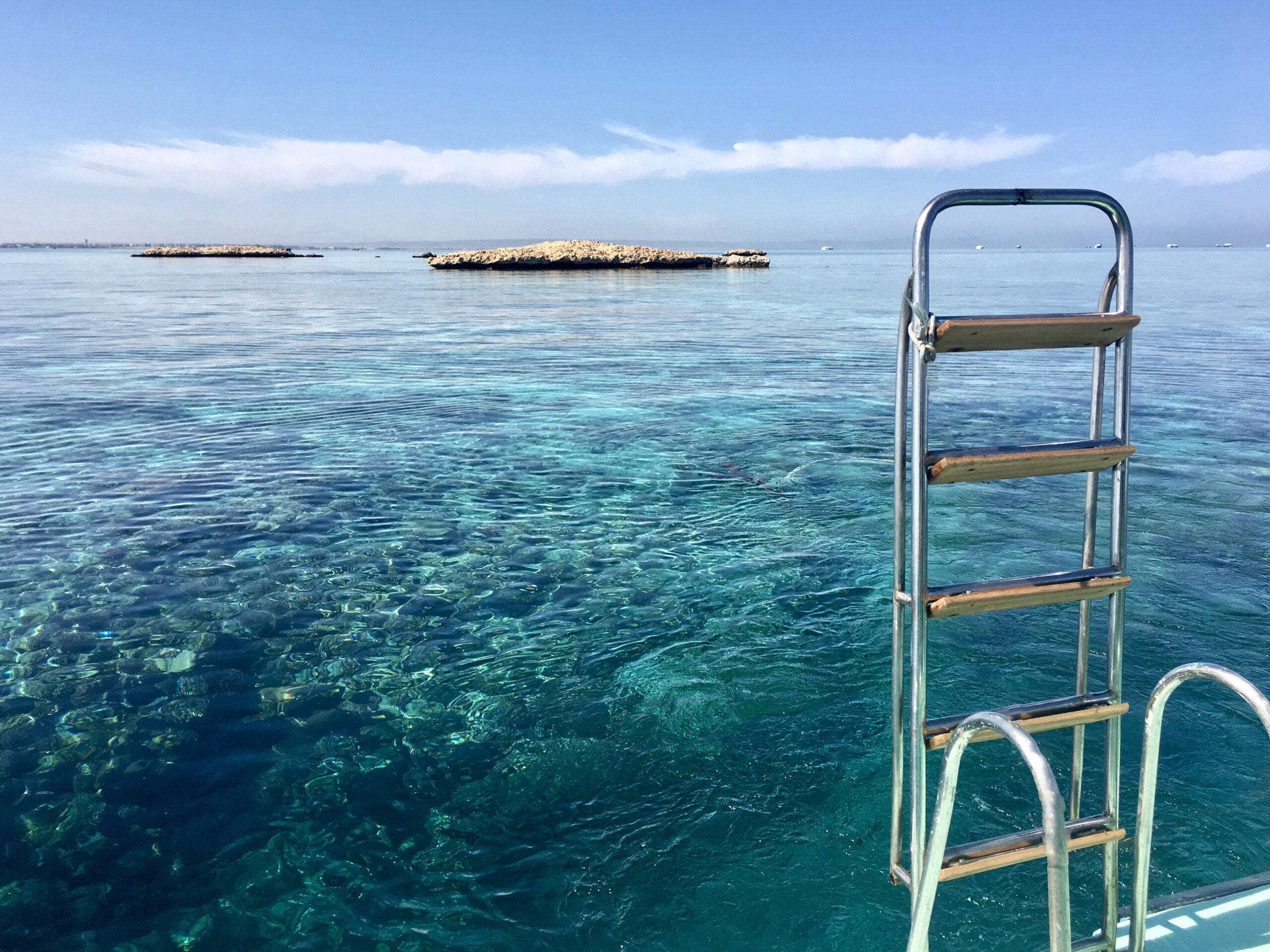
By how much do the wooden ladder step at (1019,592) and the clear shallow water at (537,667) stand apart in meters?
1.89

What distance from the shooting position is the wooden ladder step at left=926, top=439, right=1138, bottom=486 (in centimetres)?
246

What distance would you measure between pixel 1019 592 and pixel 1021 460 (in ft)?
1.21

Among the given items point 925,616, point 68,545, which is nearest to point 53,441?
point 68,545

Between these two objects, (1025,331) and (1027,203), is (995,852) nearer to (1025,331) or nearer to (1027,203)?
(1025,331)

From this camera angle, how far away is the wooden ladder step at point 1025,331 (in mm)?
2412

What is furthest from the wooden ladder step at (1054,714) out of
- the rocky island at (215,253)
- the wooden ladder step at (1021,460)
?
the rocky island at (215,253)

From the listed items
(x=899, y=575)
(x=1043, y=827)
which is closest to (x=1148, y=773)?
(x=1043, y=827)

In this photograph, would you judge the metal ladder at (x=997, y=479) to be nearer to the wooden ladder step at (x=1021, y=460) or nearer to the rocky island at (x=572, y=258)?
the wooden ladder step at (x=1021, y=460)

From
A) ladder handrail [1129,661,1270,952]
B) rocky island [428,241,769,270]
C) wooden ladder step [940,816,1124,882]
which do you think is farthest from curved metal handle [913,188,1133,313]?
rocky island [428,241,769,270]

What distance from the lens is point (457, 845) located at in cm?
429

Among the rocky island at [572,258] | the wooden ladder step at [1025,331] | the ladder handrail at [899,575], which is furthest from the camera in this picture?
the rocky island at [572,258]

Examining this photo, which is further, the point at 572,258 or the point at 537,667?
the point at 572,258

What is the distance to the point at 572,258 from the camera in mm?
80562

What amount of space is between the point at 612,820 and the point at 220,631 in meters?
3.48
